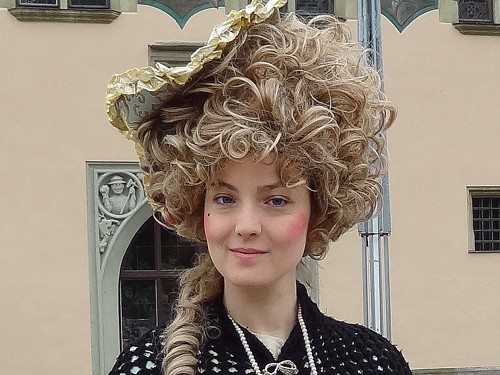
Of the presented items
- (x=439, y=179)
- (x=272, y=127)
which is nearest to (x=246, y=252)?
(x=272, y=127)

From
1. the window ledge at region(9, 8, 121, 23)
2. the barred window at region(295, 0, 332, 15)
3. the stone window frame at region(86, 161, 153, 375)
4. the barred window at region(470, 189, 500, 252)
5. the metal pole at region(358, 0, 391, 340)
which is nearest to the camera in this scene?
the metal pole at region(358, 0, 391, 340)

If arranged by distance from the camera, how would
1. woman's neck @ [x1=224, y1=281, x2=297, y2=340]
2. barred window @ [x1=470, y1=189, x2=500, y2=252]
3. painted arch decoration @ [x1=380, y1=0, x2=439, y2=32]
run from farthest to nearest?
barred window @ [x1=470, y1=189, x2=500, y2=252] → painted arch decoration @ [x1=380, y1=0, x2=439, y2=32] → woman's neck @ [x1=224, y1=281, x2=297, y2=340]

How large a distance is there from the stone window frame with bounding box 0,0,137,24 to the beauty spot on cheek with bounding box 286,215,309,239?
4.83 meters

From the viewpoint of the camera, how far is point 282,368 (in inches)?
55.3

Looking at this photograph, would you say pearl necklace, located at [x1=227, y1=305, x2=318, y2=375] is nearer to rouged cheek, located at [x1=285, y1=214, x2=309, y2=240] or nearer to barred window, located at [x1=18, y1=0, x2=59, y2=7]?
rouged cheek, located at [x1=285, y1=214, x2=309, y2=240]

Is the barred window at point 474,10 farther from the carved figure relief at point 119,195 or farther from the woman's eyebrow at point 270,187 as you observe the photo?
the woman's eyebrow at point 270,187

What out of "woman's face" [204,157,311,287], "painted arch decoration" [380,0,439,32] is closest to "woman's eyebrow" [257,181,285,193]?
"woman's face" [204,157,311,287]

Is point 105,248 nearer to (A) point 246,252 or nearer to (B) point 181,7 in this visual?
(B) point 181,7

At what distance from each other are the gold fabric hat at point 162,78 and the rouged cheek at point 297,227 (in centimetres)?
22

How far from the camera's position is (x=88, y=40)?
6043 mm

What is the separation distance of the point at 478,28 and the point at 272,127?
5430 millimetres

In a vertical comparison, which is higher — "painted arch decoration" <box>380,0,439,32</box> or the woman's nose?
"painted arch decoration" <box>380,0,439,32</box>

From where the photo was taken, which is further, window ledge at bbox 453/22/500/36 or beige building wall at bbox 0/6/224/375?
window ledge at bbox 453/22/500/36

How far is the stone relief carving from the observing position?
20.0ft
